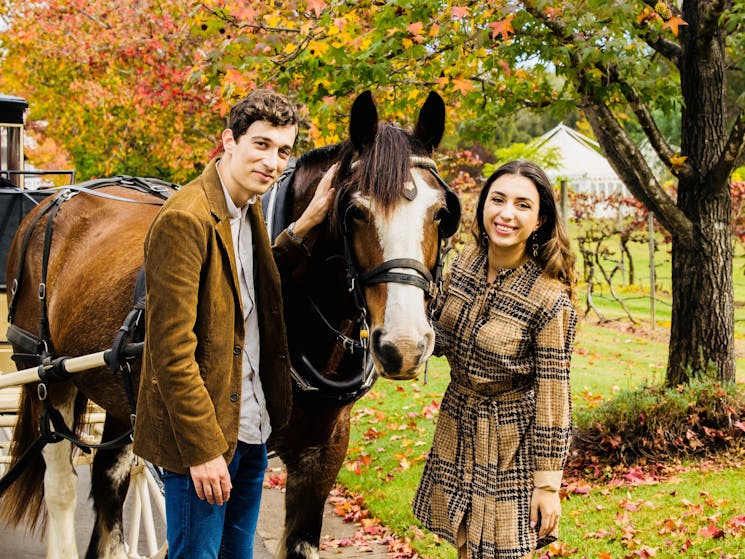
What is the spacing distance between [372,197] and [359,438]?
16.9ft

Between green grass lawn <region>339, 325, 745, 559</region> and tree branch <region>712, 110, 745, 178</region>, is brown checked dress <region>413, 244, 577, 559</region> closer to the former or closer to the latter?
green grass lawn <region>339, 325, 745, 559</region>

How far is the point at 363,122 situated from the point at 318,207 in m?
0.33

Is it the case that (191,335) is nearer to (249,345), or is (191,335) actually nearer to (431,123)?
(249,345)

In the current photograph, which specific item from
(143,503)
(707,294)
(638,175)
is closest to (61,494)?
(143,503)

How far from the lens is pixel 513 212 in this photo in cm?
277

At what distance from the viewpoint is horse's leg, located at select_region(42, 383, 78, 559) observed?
13.9ft

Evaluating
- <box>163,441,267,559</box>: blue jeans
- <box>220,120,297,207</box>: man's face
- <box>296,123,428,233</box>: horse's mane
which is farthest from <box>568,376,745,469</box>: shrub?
<box>220,120,297,207</box>: man's face

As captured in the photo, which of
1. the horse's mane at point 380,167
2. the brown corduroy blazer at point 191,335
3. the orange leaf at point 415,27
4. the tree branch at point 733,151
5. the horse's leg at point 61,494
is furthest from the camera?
the tree branch at point 733,151

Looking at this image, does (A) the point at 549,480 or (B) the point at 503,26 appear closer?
(A) the point at 549,480

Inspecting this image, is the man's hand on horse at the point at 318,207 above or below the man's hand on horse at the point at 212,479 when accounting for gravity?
above

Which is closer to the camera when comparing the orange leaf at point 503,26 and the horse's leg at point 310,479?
the horse's leg at point 310,479

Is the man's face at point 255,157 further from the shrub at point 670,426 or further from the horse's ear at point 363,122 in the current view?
the shrub at point 670,426

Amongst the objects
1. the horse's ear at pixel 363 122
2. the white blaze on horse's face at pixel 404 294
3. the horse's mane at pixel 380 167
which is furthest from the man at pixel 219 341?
the white blaze on horse's face at pixel 404 294

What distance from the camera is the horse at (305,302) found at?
258 centimetres
